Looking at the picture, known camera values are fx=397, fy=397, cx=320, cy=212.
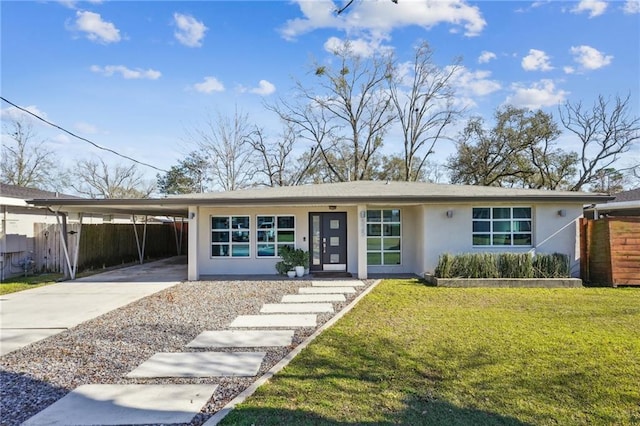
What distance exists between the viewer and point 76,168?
3578cm

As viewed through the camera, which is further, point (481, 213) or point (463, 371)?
point (481, 213)

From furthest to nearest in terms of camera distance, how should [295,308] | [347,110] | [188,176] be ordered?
[188,176], [347,110], [295,308]

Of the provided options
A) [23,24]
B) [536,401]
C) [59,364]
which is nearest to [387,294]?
[536,401]

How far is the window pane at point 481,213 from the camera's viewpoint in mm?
11960

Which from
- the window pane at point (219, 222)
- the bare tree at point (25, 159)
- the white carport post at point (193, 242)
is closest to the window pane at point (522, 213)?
the window pane at point (219, 222)

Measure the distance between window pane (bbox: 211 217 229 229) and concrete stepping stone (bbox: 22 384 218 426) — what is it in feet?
29.4

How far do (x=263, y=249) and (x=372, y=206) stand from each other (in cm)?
381

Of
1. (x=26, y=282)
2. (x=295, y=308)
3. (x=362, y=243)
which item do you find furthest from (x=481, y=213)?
(x=26, y=282)

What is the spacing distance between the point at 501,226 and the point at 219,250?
888 centimetres

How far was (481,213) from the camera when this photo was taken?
1197 centimetres

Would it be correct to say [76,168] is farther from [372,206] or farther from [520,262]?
[520,262]

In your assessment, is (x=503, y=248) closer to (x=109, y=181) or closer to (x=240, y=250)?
(x=240, y=250)

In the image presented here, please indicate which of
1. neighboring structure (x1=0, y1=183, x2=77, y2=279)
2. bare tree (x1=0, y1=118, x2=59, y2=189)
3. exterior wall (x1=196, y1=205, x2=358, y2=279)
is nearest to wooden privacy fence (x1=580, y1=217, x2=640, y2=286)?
exterior wall (x1=196, y1=205, x2=358, y2=279)

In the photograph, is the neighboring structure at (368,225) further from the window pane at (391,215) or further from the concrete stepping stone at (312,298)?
the concrete stepping stone at (312,298)
